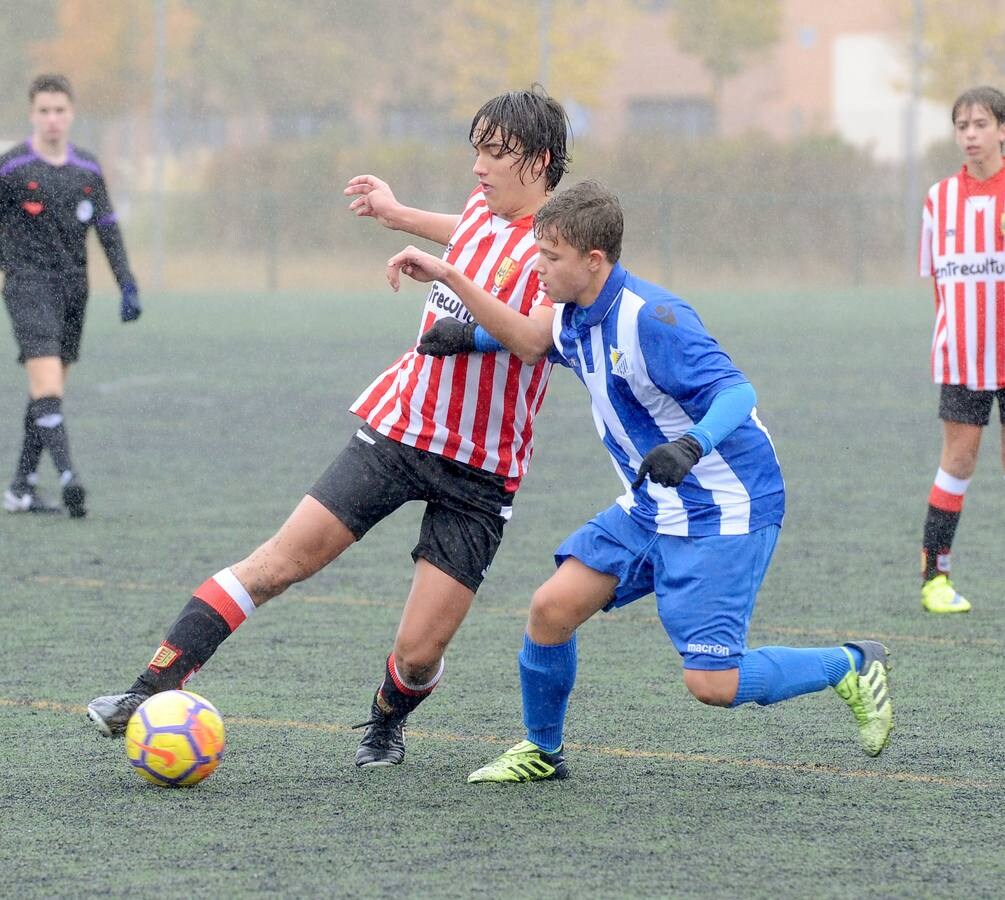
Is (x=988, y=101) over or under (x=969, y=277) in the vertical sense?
over

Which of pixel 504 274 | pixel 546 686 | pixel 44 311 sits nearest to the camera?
pixel 546 686

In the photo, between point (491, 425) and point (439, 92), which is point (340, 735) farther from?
point (439, 92)

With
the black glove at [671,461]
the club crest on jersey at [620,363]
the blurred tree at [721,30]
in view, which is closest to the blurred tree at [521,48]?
the blurred tree at [721,30]

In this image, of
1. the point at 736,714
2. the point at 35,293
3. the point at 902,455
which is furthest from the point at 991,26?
the point at 736,714

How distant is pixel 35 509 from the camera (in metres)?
8.98

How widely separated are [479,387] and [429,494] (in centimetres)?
32

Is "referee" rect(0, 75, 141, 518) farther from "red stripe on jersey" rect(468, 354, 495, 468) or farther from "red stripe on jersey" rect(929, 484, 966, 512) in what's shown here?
"red stripe on jersey" rect(468, 354, 495, 468)

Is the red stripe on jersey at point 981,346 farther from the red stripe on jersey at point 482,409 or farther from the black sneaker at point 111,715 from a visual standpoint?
the black sneaker at point 111,715

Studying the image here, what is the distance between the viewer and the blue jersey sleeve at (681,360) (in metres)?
4.15

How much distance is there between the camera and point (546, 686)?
4.50 meters

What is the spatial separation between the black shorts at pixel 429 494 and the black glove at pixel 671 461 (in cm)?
86

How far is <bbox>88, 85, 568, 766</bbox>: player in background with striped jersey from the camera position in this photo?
14.9 ft

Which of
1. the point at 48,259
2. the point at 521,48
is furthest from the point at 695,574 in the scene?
the point at 521,48

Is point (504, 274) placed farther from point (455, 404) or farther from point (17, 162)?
point (17, 162)
